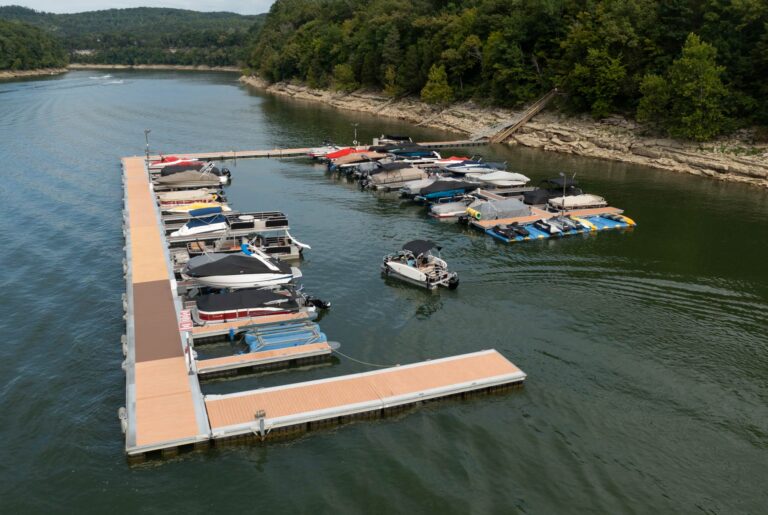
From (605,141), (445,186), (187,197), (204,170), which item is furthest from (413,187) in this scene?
(605,141)

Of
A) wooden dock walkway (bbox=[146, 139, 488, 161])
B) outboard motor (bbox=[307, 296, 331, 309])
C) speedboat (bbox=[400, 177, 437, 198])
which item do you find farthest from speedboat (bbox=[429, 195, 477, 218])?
wooden dock walkway (bbox=[146, 139, 488, 161])

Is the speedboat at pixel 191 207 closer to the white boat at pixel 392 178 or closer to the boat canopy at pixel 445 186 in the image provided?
the white boat at pixel 392 178

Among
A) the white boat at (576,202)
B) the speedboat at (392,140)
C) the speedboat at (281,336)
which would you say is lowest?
the speedboat at (281,336)

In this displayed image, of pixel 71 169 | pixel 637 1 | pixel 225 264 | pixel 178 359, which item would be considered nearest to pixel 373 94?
pixel 637 1

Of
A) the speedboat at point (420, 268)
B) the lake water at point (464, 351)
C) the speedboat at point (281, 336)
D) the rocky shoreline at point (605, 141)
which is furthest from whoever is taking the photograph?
the rocky shoreline at point (605, 141)

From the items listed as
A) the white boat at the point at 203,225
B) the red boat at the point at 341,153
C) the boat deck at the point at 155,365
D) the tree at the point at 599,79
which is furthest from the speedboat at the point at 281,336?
the tree at the point at 599,79

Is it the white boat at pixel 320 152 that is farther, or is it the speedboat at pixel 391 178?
the white boat at pixel 320 152

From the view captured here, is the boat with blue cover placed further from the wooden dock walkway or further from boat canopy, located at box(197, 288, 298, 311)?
the wooden dock walkway
